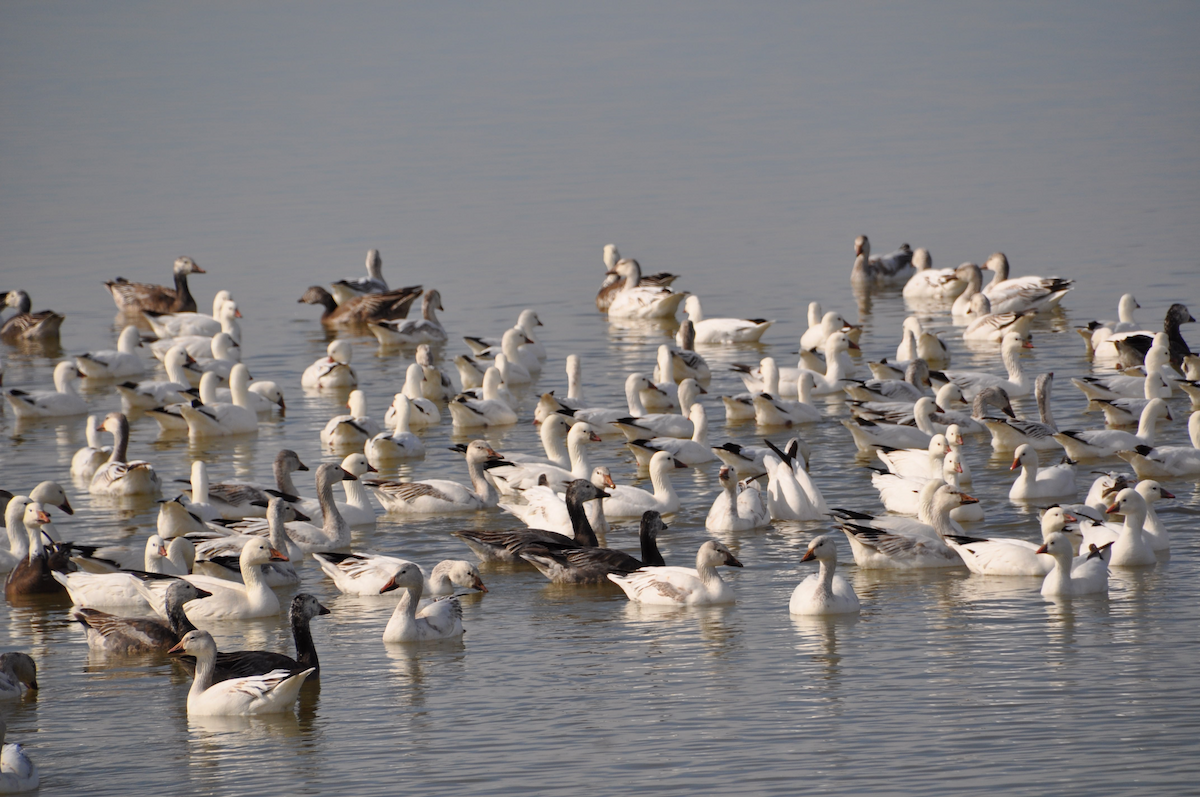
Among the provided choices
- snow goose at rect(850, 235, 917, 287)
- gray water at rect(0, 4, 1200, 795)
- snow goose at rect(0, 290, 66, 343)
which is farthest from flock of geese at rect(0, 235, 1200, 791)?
snow goose at rect(850, 235, 917, 287)

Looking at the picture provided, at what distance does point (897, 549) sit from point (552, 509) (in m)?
3.20

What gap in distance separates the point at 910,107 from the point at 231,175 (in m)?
22.2

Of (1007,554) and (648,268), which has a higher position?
(648,268)

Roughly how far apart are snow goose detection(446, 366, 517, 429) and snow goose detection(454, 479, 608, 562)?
5.35 metres

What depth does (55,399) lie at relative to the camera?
21000 mm

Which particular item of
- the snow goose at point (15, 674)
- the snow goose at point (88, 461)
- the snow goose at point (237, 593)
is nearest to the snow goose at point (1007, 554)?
the snow goose at point (237, 593)

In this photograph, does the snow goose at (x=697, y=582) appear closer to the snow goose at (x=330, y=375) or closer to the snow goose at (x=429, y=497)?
the snow goose at (x=429, y=497)

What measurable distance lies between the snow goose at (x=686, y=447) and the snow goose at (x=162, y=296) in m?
13.4

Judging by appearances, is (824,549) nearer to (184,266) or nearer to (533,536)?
(533,536)

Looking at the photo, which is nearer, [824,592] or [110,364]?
[824,592]

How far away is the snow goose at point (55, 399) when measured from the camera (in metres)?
20.7

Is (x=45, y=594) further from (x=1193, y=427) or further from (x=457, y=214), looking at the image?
(x=457, y=214)

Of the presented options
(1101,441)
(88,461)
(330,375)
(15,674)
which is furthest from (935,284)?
(15,674)

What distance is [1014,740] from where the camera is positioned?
9172 mm
